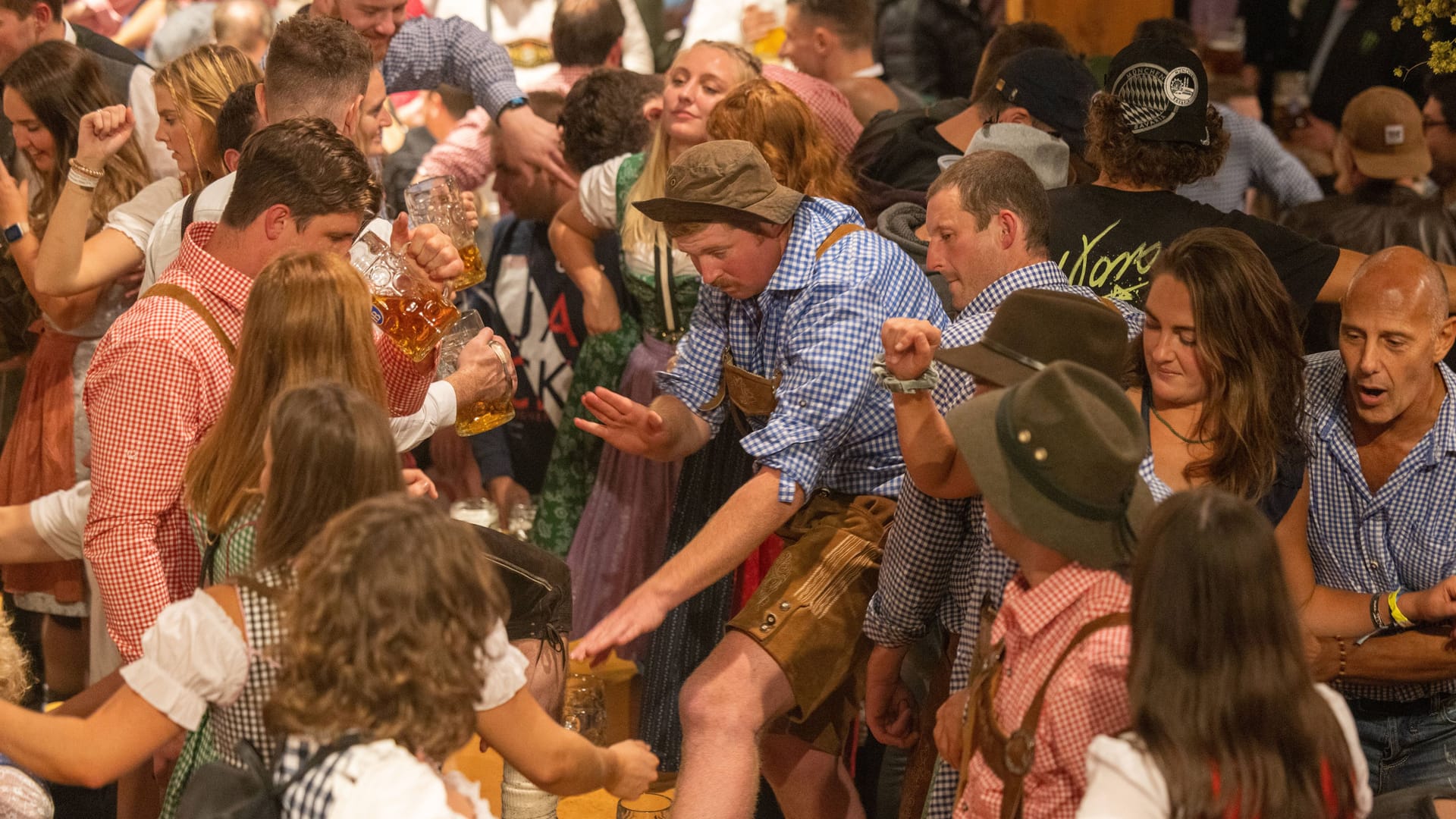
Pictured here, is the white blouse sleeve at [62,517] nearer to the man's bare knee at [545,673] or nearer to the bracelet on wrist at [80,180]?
the bracelet on wrist at [80,180]

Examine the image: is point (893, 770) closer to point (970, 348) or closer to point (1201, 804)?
point (970, 348)

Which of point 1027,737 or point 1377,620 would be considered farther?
point 1377,620

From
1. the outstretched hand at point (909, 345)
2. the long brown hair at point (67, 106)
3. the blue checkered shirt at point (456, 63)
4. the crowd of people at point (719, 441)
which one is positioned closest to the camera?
the crowd of people at point (719, 441)

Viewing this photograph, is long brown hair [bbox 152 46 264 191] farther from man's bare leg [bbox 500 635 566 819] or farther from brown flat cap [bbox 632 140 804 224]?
man's bare leg [bbox 500 635 566 819]

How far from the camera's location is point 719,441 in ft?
13.0

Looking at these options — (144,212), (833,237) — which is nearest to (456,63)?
(144,212)

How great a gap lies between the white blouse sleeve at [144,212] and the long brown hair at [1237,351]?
7.82 feet

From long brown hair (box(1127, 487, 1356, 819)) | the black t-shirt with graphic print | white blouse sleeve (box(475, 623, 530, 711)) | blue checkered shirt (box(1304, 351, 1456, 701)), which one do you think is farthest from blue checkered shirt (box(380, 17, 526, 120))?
long brown hair (box(1127, 487, 1356, 819))

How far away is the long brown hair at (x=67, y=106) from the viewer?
397cm

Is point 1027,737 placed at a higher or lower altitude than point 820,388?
lower

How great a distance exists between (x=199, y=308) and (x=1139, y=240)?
1953 mm

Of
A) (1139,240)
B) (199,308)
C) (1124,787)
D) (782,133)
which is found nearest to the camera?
(1124,787)

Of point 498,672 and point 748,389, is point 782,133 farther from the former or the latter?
point 498,672

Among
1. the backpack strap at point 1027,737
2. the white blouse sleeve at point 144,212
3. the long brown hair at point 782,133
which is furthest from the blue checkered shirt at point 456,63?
the backpack strap at point 1027,737
